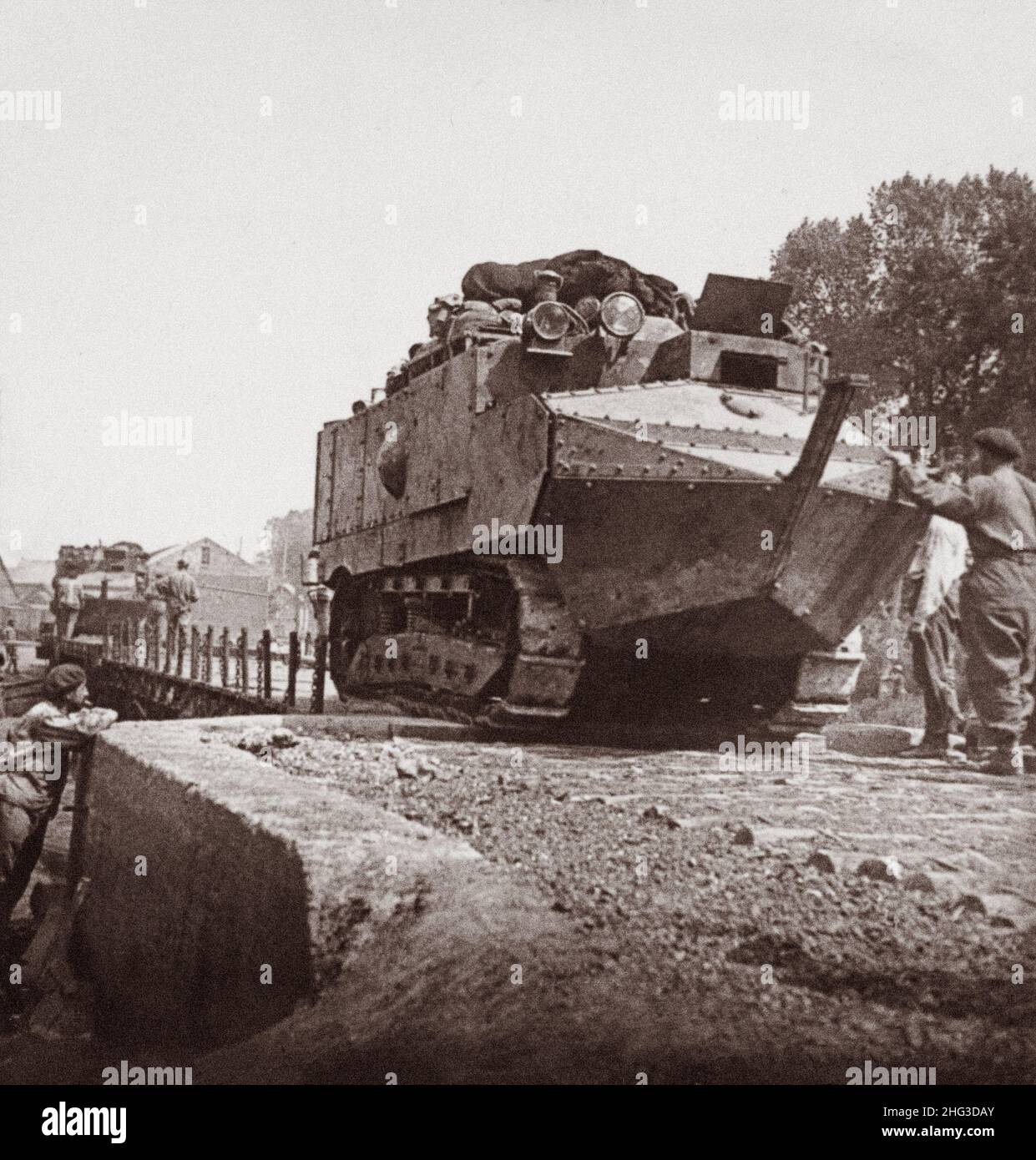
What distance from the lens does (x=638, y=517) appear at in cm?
745

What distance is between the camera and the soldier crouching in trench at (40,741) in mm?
8164

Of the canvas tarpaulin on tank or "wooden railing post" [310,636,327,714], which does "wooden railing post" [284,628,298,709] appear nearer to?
"wooden railing post" [310,636,327,714]

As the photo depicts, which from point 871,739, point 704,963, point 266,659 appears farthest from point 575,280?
point 704,963

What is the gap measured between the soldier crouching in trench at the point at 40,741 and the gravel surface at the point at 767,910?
219cm

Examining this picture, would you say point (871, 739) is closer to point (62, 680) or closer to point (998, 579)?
point (998, 579)

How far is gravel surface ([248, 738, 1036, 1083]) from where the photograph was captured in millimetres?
3332

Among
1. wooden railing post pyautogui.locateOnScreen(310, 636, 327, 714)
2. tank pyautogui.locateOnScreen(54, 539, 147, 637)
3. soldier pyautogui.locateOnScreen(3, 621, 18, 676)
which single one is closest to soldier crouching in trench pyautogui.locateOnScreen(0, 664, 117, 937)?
wooden railing post pyautogui.locateOnScreen(310, 636, 327, 714)

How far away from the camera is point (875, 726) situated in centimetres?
1102

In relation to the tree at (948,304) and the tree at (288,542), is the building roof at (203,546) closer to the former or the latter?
the tree at (288,542)

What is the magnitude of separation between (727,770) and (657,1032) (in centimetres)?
413

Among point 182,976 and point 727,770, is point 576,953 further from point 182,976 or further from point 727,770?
point 727,770

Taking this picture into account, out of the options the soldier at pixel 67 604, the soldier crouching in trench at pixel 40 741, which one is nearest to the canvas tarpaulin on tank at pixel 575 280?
the soldier crouching in trench at pixel 40 741
